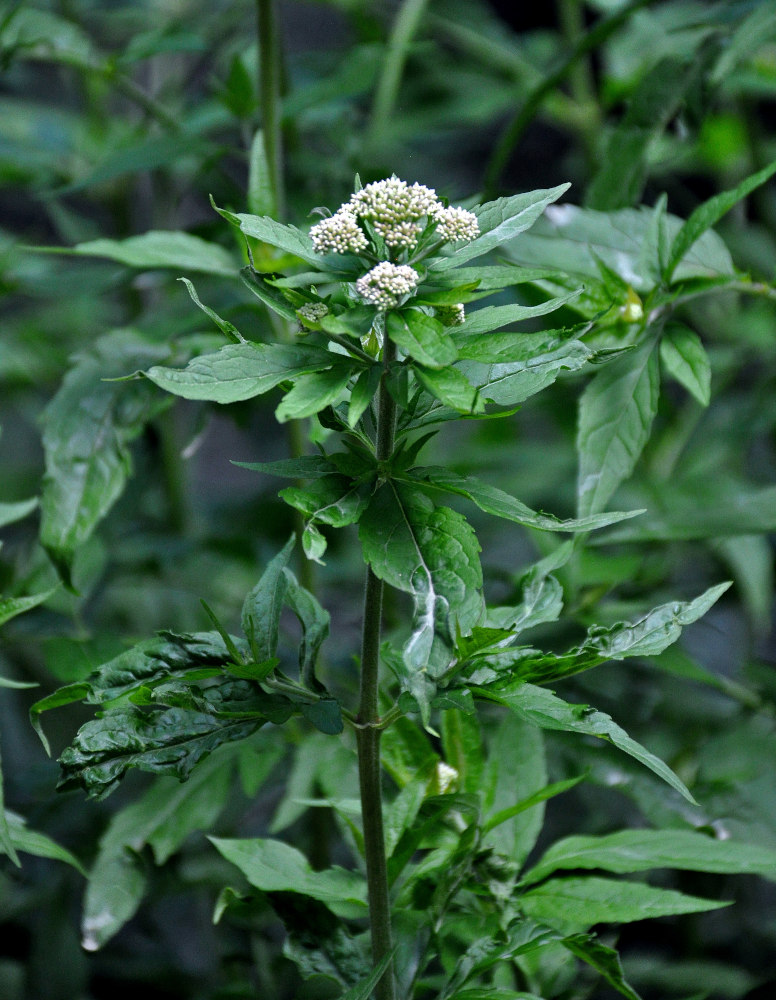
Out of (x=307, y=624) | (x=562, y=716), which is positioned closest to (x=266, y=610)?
(x=307, y=624)

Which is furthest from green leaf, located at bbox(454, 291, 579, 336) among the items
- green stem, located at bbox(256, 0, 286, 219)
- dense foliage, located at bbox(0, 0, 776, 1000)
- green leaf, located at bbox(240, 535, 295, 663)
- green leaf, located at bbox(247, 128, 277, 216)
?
green stem, located at bbox(256, 0, 286, 219)

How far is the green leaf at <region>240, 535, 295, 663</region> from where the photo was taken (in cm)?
43

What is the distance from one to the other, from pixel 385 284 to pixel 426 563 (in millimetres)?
104

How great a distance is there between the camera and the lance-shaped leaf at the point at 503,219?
38 centimetres

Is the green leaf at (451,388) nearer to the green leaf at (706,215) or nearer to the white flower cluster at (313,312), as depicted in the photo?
the white flower cluster at (313,312)

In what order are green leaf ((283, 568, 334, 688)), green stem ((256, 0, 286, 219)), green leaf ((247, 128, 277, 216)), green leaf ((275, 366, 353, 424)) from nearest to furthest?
green leaf ((275, 366, 353, 424))
green leaf ((283, 568, 334, 688))
green leaf ((247, 128, 277, 216))
green stem ((256, 0, 286, 219))

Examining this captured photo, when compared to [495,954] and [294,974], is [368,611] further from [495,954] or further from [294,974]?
[294,974]

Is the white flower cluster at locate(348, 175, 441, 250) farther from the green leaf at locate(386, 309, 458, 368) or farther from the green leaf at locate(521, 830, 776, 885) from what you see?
the green leaf at locate(521, 830, 776, 885)

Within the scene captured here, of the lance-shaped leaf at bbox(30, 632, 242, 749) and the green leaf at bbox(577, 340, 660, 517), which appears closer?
the lance-shaped leaf at bbox(30, 632, 242, 749)

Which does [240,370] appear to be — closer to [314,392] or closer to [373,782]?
[314,392]

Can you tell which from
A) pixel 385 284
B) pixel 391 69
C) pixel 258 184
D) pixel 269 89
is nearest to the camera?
pixel 385 284

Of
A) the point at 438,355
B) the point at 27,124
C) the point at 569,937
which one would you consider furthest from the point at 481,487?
the point at 27,124

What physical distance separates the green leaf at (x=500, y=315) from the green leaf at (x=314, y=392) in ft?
0.16

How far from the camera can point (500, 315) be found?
381 mm
